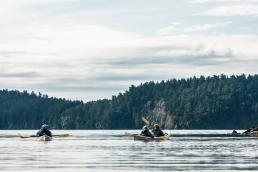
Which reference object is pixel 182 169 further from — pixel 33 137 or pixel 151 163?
pixel 33 137

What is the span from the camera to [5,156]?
6756 centimetres

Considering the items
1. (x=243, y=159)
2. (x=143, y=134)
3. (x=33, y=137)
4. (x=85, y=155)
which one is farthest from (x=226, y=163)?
(x=33, y=137)

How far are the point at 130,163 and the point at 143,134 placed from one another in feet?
182

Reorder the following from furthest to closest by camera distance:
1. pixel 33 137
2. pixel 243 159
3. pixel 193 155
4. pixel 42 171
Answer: pixel 33 137 < pixel 193 155 < pixel 243 159 < pixel 42 171

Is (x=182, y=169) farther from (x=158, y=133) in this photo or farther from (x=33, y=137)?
(x=33, y=137)

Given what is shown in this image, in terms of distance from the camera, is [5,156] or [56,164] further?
[5,156]

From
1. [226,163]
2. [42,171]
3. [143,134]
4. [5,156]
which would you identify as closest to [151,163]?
[226,163]

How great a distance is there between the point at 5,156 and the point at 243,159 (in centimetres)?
1917

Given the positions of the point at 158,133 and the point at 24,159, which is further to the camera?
the point at 158,133

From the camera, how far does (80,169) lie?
51656 millimetres

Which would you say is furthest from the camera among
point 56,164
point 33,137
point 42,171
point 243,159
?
point 33,137

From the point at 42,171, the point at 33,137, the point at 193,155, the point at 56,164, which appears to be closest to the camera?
the point at 42,171

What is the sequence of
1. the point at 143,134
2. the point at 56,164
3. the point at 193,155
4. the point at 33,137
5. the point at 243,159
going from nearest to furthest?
the point at 56,164 → the point at 243,159 → the point at 193,155 → the point at 143,134 → the point at 33,137

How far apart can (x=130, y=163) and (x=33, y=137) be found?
77261mm
